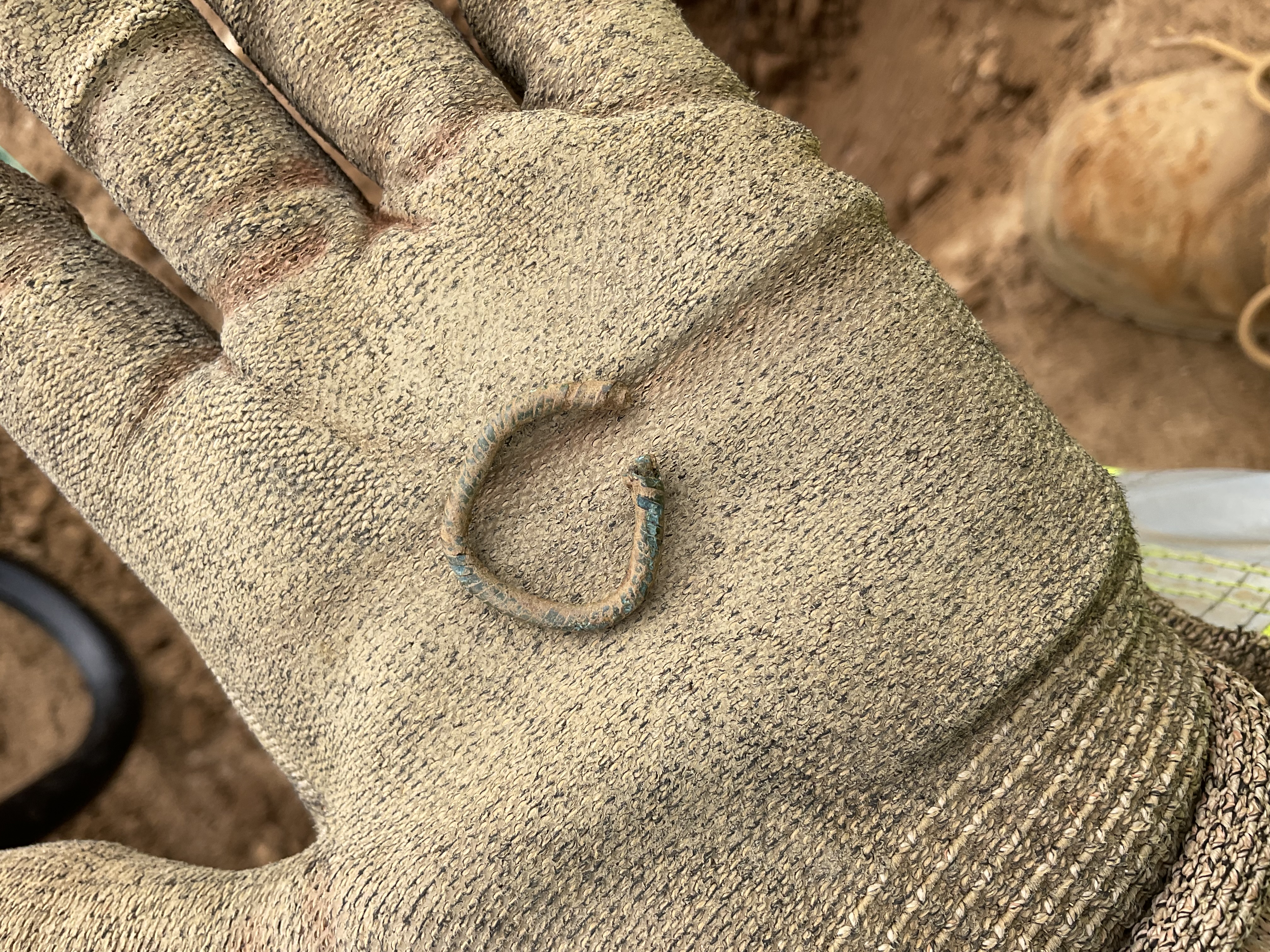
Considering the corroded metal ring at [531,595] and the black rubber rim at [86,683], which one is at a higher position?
the corroded metal ring at [531,595]

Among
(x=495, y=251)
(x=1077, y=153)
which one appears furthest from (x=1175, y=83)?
(x=495, y=251)

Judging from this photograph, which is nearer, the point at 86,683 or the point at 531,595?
Answer: the point at 531,595

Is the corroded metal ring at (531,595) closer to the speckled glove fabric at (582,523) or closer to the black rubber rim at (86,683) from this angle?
the speckled glove fabric at (582,523)

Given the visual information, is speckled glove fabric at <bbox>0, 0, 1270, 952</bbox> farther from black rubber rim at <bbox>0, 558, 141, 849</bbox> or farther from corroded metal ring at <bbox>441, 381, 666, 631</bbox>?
black rubber rim at <bbox>0, 558, 141, 849</bbox>

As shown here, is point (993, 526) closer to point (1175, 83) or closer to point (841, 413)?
point (841, 413)

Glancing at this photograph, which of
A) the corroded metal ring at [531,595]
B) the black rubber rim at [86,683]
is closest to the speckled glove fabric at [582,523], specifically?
the corroded metal ring at [531,595]

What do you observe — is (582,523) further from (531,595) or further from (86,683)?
(86,683)

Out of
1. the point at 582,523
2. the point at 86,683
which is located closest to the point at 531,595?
the point at 582,523
